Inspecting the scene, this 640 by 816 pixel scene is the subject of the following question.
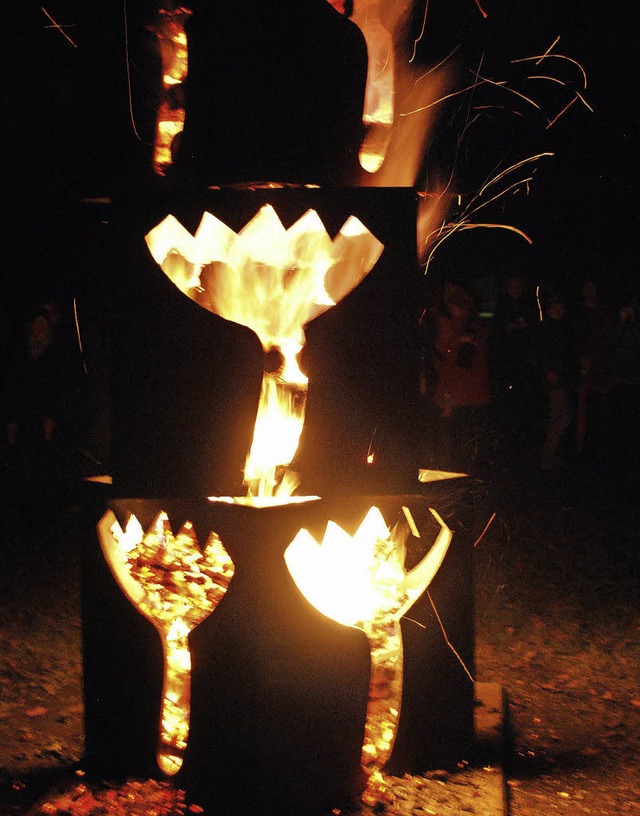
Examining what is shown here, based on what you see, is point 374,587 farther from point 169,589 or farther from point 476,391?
point 476,391

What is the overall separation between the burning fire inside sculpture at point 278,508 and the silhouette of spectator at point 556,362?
7145 mm

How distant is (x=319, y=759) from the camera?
310 cm

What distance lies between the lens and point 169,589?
3.20 meters

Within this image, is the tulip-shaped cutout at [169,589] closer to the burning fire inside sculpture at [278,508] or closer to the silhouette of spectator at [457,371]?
the burning fire inside sculpture at [278,508]

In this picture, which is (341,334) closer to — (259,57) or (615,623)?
(259,57)

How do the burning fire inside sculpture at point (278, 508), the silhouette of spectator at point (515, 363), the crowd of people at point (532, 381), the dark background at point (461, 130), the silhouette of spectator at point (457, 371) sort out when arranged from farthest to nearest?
the silhouette of spectator at point (515, 363)
the crowd of people at point (532, 381)
the silhouette of spectator at point (457, 371)
the dark background at point (461, 130)
the burning fire inside sculpture at point (278, 508)

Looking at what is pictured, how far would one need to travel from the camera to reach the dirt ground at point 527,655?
11.2ft

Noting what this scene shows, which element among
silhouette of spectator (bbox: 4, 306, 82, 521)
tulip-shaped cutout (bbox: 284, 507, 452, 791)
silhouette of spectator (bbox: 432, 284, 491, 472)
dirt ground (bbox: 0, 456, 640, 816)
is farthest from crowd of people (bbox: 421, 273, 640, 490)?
tulip-shaped cutout (bbox: 284, 507, 452, 791)

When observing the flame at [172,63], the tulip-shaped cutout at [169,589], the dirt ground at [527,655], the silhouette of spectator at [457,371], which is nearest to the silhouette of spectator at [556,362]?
the silhouette of spectator at [457,371]

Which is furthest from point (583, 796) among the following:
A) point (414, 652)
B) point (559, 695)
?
point (559, 695)

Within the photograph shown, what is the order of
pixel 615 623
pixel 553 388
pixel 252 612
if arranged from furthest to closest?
pixel 553 388
pixel 615 623
pixel 252 612

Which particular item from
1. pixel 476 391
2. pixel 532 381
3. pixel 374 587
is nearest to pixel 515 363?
pixel 532 381

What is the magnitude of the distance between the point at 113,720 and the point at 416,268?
5.85 ft

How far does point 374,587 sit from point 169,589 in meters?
0.66
